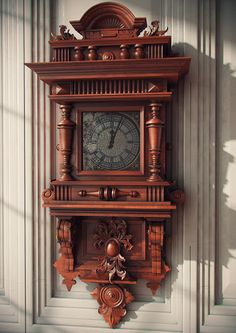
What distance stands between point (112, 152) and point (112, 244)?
1.40ft

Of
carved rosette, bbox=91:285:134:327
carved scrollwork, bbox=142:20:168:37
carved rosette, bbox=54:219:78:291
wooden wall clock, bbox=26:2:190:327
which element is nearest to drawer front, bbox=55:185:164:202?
wooden wall clock, bbox=26:2:190:327

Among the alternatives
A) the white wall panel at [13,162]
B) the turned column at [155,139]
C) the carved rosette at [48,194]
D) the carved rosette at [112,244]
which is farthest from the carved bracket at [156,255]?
the white wall panel at [13,162]

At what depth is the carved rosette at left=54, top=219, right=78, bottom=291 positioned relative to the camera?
5.15 ft

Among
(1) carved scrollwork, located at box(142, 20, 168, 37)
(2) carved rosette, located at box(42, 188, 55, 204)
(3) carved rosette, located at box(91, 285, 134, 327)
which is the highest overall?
(1) carved scrollwork, located at box(142, 20, 168, 37)

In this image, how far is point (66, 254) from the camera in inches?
63.1

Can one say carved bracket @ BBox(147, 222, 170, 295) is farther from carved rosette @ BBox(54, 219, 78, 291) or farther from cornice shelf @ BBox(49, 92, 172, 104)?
cornice shelf @ BBox(49, 92, 172, 104)

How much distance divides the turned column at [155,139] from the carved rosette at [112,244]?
0.29 metres

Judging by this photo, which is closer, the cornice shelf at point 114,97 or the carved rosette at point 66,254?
the cornice shelf at point 114,97

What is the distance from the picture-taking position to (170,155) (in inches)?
63.9

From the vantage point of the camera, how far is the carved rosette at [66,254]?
157 centimetres

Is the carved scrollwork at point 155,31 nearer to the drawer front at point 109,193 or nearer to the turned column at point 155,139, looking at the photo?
the turned column at point 155,139

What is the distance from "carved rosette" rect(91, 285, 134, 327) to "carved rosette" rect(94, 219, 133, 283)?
87 mm

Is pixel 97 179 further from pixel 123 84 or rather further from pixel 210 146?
pixel 210 146

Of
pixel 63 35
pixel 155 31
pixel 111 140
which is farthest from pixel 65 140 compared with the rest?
pixel 155 31
